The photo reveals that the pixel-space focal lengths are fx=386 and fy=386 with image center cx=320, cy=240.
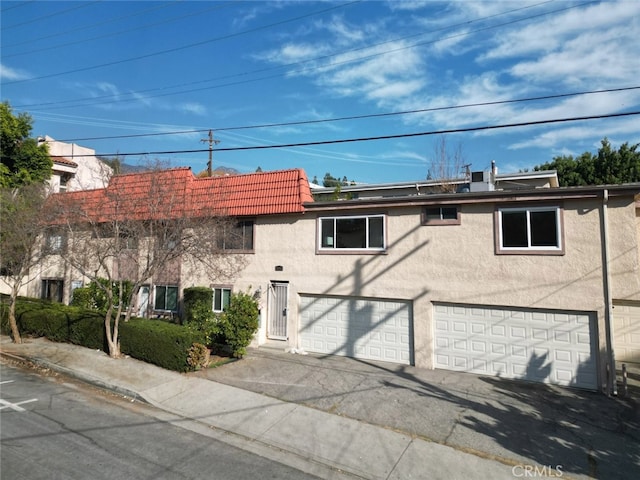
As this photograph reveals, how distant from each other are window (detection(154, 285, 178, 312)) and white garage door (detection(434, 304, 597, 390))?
10.2 m

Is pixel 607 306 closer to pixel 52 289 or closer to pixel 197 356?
pixel 197 356

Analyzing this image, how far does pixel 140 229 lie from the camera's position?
12.2 m

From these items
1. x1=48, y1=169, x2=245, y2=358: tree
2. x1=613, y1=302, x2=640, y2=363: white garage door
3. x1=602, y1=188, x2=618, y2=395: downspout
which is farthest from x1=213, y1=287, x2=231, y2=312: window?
x1=613, y1=302, x2=640, y2=363: white garage door

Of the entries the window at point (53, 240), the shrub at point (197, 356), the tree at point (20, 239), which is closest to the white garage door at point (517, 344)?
the shrub at point (197, 356)

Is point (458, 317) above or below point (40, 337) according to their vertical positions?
above

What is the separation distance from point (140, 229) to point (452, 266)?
9636 mm

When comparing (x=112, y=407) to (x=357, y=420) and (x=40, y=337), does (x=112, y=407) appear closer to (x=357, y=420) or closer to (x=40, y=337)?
(x=357, y=420)

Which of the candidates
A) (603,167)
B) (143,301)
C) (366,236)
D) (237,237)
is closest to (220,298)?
(237,237)

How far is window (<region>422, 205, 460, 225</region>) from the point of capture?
1133 centimetres

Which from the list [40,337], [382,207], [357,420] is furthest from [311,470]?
[40,337]

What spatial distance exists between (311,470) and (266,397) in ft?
10.0

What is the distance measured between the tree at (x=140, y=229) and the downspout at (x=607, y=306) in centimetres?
1112

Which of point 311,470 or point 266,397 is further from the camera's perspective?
point 266,397

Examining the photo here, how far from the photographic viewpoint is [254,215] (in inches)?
558
